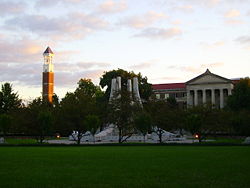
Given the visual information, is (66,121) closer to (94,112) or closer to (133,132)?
(94,112)

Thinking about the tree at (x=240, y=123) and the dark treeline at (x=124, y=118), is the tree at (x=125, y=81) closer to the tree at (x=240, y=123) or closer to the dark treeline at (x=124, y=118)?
the dark treeline at (x=124, y=118)

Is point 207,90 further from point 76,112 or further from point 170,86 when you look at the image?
point 76,112

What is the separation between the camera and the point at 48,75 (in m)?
126

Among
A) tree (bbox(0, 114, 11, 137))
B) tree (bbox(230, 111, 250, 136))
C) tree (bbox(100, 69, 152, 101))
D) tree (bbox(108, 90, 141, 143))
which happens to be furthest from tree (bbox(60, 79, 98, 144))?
tree (bbox(100, 69, 152, 101))

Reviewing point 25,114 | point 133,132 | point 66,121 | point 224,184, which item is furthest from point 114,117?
point 224,184

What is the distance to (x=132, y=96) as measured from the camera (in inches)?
2574

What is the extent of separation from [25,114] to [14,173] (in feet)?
191

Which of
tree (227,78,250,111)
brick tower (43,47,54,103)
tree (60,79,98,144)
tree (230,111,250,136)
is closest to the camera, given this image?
tree (230,111,250,136)

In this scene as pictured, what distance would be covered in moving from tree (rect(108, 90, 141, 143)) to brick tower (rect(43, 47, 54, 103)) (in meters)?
63.6

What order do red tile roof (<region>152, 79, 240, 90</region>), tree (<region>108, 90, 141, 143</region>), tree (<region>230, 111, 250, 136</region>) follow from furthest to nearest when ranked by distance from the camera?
red tile roof (<region>152, 79, 240, 90</region>) < tree (<region>108, 90, 141, 143</region>) < tree (<region>230, 111, 250, 136</region>)

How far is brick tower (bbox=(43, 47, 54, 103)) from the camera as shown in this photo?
124688mm

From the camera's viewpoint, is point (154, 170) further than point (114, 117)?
No

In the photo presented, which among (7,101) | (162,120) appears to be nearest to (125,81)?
(7,101)

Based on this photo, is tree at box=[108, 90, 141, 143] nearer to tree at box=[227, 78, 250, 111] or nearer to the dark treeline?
the dark treeline
